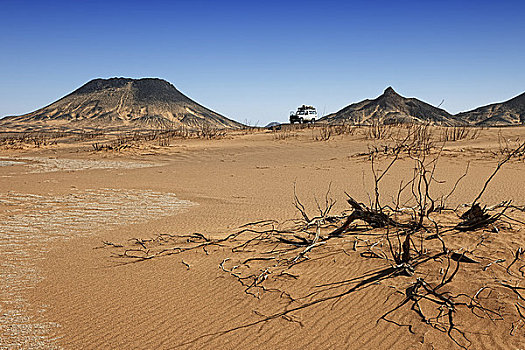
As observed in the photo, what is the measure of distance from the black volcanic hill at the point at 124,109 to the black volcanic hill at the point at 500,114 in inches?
1218

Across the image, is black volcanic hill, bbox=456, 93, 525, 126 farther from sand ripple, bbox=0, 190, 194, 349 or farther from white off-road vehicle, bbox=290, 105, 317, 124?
sand ripple, bbox=0, 190, 194, 349

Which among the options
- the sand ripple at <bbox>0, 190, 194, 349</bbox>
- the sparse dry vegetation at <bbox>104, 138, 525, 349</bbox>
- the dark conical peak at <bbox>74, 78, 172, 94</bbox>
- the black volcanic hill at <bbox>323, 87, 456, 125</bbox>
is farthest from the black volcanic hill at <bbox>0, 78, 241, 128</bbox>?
the sparse dry vegetation at <bbox>104, 138, 525, 349</bbox>

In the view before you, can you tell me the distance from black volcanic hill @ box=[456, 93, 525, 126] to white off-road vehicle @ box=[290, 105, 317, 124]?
63.5 feet

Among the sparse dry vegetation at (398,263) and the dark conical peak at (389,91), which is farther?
the dark conical peak at (389,91)

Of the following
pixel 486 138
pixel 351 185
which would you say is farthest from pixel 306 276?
pixel 486 138

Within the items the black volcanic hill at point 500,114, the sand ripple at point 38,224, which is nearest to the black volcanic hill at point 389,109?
the black volcanic hill at point 500,114

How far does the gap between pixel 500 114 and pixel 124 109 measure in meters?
48.0

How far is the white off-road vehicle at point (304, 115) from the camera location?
34.8m

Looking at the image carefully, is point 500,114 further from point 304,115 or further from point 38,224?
point 38,224

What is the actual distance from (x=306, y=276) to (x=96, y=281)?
1.87 metres

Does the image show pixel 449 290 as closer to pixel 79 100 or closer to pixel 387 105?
pixel 387 105

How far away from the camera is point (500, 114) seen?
45750mm

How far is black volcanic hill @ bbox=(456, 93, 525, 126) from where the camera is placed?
44.0 meters

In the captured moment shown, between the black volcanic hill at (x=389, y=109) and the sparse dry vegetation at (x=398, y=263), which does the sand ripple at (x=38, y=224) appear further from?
the black volcanic hill at (x=389, y=109)
